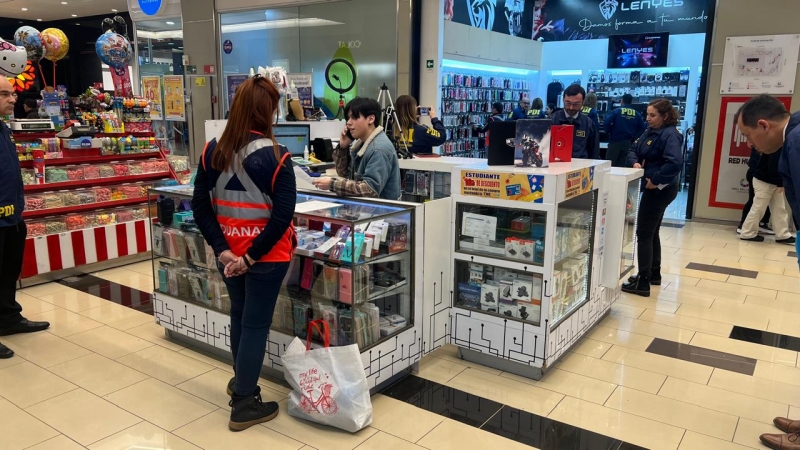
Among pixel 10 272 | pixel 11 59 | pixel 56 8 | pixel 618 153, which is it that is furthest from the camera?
pixel 56 8

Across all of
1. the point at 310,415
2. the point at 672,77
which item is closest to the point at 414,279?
the point at 310,415

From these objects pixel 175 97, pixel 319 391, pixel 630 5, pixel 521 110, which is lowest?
pixel 319 391

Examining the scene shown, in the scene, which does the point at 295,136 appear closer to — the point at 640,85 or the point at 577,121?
the point at 577,121

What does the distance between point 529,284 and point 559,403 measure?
67cm

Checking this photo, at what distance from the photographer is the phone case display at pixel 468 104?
394 inches

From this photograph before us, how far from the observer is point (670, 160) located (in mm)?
4602

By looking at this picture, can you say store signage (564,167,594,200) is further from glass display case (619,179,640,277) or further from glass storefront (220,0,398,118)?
glass storefront (220,0,398,118)

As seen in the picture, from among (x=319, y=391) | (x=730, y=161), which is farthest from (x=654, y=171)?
(x=730, y=161)

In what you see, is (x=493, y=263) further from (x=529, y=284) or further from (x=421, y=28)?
(x=421, y=28)

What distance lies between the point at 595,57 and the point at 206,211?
1113cm

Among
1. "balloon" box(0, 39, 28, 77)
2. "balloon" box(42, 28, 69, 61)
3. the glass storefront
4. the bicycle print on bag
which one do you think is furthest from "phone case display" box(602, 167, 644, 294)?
"balloon" box(42, 28, 69, 61)

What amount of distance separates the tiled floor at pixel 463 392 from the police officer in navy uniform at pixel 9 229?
0.38ft

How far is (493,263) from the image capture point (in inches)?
132

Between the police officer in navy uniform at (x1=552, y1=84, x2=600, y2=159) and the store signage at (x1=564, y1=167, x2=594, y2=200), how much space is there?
77.4 inches
